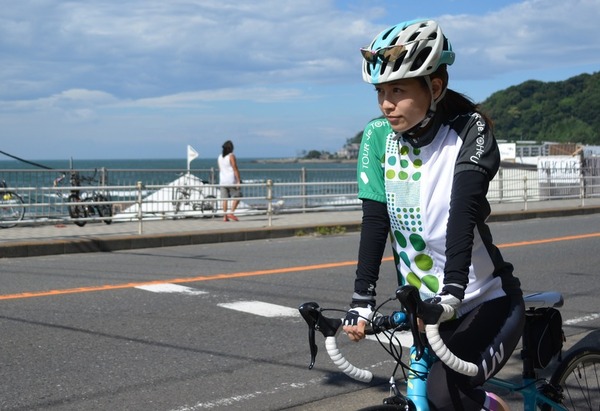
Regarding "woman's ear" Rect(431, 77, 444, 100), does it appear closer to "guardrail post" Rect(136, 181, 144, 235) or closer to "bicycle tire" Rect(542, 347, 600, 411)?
"bicycle tire" Rect(542, 347, 600, 411)

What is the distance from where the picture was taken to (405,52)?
115 inches

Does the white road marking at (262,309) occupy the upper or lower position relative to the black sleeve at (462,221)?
lower

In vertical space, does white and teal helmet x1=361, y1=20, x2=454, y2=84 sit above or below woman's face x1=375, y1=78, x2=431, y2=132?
above

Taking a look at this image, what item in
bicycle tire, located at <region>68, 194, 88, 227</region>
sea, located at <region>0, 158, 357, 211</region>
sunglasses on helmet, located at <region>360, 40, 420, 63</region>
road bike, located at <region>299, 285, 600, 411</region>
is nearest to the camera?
road bike, located at <region>299, 285, 600, 411</region>

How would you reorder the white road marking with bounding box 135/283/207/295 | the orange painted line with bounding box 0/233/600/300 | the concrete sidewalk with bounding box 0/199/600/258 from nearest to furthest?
the orange painted line with bounding box 0/233/600/300, the white road marking with bounding box 135/283/207/295, the concrete sidewalk with bounding box 0/199/600/258

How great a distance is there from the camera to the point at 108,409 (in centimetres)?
551

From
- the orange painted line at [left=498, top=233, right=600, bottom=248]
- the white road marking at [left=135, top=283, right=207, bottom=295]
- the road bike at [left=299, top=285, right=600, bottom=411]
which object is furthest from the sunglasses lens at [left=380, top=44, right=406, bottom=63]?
the orange painted line at [left=498, top=233, right=600, bottom=248]

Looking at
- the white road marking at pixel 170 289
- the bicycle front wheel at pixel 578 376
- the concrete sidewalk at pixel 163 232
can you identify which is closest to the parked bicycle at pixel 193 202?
the concrete sidewalk at pixel 163 232

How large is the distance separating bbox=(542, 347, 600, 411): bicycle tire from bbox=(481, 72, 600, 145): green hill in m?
114

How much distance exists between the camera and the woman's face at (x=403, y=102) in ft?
9.95

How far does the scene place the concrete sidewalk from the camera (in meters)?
14.8

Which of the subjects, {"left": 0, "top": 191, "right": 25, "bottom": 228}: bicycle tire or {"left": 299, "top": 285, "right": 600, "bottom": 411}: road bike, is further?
{"left": 0, "top": 191, "right": 25, "bottom": 228}: bicycle tire

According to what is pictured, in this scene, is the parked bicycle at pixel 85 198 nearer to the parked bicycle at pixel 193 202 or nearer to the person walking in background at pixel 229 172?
the parked bicycle at pixel 193 202

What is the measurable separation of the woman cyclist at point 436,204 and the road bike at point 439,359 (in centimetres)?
7
